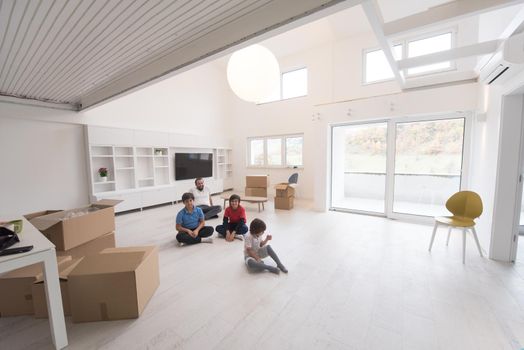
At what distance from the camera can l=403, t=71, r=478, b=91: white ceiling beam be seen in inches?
144

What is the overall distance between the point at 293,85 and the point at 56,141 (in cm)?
645

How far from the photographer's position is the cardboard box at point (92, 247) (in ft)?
7.95

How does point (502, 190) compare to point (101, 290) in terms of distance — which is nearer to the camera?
point (101, 290)

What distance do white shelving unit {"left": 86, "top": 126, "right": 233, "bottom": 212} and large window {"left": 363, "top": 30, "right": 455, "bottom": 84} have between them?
5.44m

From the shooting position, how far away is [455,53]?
8.85ft

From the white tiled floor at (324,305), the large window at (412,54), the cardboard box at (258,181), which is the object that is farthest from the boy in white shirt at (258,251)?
the large window at (412,54)

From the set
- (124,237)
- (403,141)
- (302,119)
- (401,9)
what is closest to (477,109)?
(403,141)

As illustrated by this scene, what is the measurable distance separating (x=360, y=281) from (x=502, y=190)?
2170 mm

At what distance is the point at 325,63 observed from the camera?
20.7ft

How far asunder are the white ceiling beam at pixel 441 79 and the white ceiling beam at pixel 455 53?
1.32m

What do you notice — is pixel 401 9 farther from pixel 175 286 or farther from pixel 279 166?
pixel 175 286

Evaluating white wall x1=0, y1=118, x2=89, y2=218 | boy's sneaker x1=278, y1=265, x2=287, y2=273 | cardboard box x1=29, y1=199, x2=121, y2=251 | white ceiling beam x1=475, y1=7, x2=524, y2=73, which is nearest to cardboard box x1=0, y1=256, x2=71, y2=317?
cardboard box x1=29, y1=199, x2=121, y2=251

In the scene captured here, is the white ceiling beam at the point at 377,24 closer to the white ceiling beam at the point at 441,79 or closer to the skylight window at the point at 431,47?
the white ceiling beam at the point at 441,79

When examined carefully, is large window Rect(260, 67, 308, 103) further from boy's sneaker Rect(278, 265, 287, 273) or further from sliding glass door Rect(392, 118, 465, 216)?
boy's sneaker Rect(278, 265, 287, 273)
